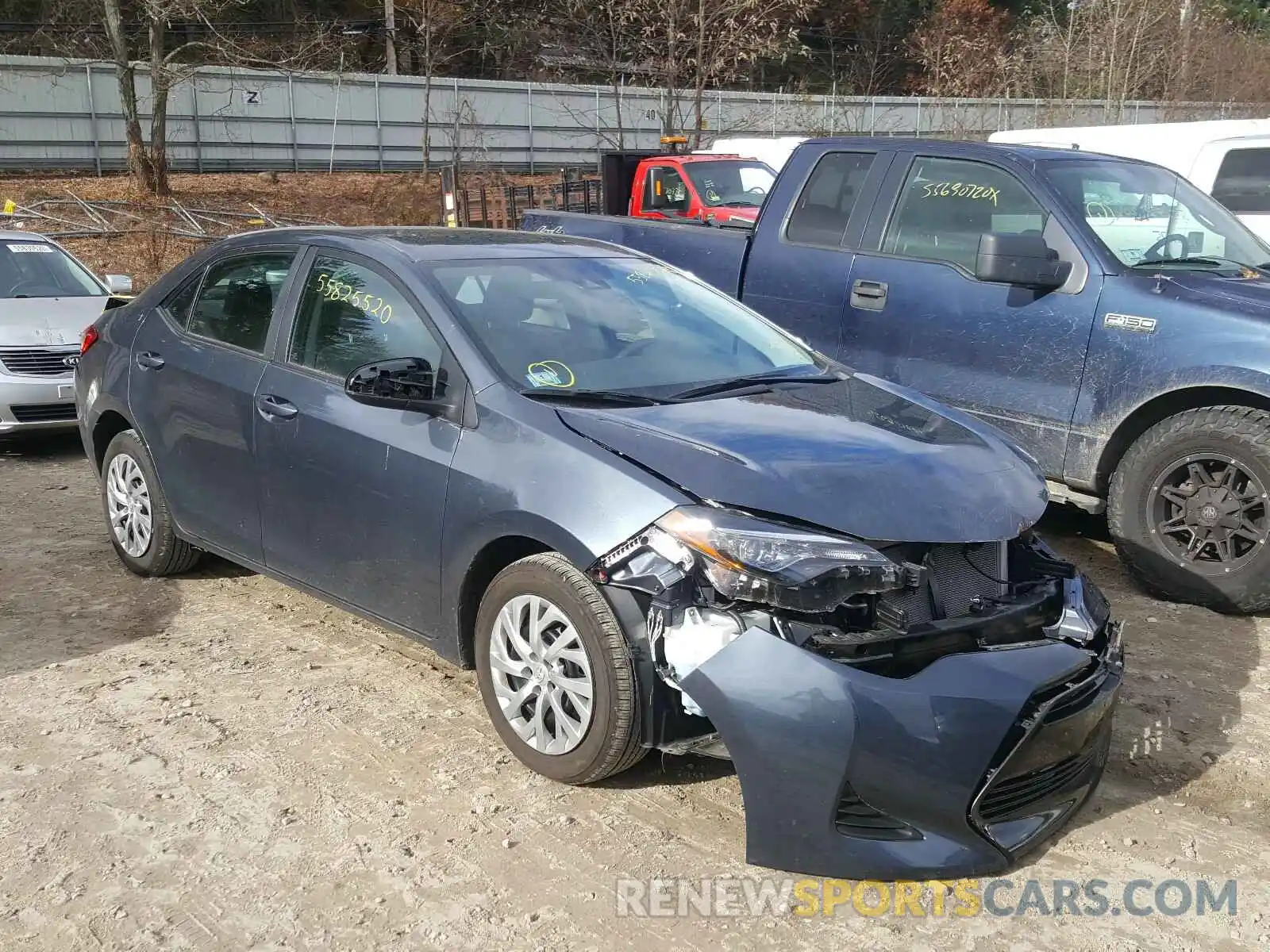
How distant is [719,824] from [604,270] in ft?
7.43

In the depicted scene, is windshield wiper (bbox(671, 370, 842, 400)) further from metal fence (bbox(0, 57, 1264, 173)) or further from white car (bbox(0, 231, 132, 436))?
metal fence (bbox(0, 57, 1264, 173))

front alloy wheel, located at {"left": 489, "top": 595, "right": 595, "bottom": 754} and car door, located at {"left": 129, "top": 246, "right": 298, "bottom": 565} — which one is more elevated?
car door, located at {"left": 129, "top": 246, "right": 298, "bottom": 565}

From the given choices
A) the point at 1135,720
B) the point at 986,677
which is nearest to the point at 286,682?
the point at 986,677

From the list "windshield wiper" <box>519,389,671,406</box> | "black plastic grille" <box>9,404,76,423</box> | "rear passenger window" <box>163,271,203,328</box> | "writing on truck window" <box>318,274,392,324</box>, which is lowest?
"black plastic grille" <box>9,404,76,423</box>

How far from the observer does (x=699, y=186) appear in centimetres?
1527

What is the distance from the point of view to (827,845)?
121 inches

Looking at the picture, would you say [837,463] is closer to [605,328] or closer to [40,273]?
[605,328]

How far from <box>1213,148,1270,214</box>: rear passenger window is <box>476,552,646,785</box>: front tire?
8.26 metres

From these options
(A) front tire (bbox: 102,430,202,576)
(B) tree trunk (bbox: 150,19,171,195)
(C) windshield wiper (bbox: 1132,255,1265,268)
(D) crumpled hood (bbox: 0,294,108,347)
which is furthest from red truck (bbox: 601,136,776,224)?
(B) tree trunk (bbox: 150,19,171,195)

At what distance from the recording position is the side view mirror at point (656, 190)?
50.4 feet

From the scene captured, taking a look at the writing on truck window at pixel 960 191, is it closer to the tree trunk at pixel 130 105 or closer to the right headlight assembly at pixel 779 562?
the right headlight assembly at pixel 779 562

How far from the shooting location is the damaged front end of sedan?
304 cm

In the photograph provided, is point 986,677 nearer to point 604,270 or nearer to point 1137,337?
point 604,270

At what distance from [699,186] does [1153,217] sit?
9.69 meters
